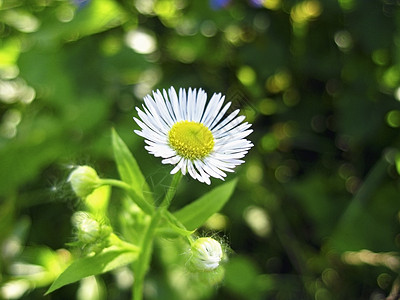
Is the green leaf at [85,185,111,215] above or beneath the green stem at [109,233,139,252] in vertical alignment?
beneath

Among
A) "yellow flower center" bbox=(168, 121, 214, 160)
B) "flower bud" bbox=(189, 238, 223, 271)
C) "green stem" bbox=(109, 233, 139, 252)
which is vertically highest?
"yellow flower center" bbox=(168, 121, 214, 160)

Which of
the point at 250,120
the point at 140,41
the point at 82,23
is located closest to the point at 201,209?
the point at 250,120

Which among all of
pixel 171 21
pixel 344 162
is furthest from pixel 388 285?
pixel 171 21

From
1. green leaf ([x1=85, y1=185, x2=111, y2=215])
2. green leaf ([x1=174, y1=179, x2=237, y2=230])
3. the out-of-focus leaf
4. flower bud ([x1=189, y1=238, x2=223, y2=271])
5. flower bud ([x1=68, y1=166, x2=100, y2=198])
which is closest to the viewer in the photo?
flower bud ([x1=189, y1=238, x2=223, y2=271])

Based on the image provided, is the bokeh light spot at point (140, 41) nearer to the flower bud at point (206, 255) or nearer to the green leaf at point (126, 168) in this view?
the green leaf at point (126, 168)

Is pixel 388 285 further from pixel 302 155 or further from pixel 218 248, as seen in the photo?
pixel 218 248

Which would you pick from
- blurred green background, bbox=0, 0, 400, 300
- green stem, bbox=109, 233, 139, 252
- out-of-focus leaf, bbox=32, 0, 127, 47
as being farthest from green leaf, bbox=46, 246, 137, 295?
out-of-focus leaf, bbox=32, 0, 127, 47

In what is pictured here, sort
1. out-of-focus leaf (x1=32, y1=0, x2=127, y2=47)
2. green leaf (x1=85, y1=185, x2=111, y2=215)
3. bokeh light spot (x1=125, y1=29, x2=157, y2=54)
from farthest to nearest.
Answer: bokeh light spot (x1=125, y1=29, x2=157, y2=54)
out-of-focus leaf (x1=32, y1=0, x2=127, y2=47)
green leaf (x1=85, y1=185, x2=111, y2=215)

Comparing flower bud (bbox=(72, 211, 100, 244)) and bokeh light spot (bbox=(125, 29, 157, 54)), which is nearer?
flower bud (bbox=(72, 211, 100, 244))

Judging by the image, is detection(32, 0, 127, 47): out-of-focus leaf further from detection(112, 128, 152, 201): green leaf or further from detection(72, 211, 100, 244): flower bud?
detection(72, 211, 100, 244): flower bud
